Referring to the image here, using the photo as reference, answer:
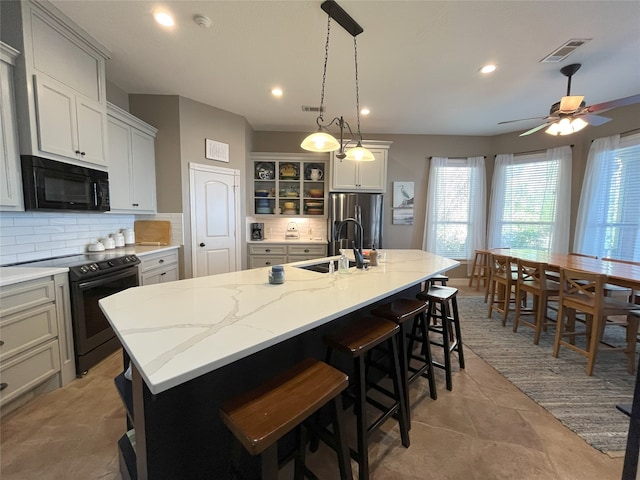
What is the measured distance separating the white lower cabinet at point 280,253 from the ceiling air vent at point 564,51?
343cm

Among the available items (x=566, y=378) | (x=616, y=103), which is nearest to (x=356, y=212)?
(x=616, y=103)

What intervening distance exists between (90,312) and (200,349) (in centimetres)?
208

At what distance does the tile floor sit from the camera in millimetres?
1371

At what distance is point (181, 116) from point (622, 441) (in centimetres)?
494

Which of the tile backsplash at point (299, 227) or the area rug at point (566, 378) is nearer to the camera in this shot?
the area rug at point (566, 378)

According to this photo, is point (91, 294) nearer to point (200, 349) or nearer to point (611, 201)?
point (200, 349)

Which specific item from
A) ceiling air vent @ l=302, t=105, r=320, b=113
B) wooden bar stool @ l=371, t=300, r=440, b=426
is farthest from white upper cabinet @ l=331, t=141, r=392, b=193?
wooden bar stool @ l=371, t=300, r=440, b=426

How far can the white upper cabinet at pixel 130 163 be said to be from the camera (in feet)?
9.29

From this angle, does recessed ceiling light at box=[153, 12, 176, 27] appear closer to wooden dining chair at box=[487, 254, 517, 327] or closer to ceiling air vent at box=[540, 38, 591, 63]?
ceiling air vent at box=[540, 38, 591, 63]

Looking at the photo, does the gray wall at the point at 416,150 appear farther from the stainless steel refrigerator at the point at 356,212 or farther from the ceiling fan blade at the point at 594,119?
the ceiling fan blade at the point at 594,119

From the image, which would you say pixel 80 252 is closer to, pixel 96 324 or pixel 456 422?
pixel 96 324

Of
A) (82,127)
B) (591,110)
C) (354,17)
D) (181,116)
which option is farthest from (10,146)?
(591,110)

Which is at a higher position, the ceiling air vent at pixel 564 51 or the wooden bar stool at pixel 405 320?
the ceiling air vent at pixel 564 51

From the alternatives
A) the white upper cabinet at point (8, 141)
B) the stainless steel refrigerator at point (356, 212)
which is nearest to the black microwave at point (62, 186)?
the white upper cabinet at point (8, 141)
